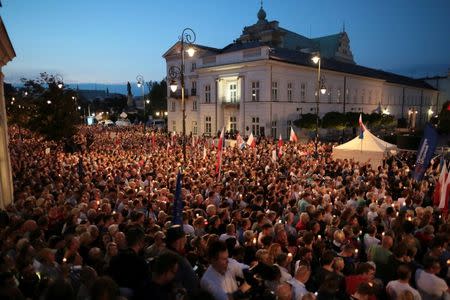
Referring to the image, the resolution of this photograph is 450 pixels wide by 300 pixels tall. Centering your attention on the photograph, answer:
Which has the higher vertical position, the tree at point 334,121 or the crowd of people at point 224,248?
the tree at point 334,121

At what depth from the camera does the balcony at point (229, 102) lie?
3962 cm

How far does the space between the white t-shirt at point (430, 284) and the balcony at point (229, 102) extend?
3512cm

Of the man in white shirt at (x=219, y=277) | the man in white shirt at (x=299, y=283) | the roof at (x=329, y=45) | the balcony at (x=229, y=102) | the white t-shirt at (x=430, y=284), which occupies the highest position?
the roof at (x=329, y=45)

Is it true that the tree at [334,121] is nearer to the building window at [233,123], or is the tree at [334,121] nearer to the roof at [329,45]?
the building window at [233,123]

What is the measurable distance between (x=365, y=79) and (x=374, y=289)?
54.3m

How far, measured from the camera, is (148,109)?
88.8m

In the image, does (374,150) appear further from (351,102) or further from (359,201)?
(351,102)

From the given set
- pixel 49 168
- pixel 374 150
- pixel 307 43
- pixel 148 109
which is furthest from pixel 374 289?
pixel 148 109

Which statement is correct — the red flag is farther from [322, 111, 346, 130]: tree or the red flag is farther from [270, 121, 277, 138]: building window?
[322, 111, 346, 130]: tree

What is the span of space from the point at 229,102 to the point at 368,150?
23065 millimetres

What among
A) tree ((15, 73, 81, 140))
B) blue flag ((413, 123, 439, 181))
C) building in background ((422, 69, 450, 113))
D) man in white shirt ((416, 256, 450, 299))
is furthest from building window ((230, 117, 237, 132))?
building in background ((422, 69, 450, 113))

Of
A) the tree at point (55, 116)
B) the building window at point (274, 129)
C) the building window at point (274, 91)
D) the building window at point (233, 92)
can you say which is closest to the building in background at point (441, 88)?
the building window at point (274, 91)

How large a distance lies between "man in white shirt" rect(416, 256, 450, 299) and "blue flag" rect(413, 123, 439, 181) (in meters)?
5.57

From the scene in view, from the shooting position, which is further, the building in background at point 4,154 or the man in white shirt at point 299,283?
the building in background at point 4,154
